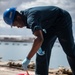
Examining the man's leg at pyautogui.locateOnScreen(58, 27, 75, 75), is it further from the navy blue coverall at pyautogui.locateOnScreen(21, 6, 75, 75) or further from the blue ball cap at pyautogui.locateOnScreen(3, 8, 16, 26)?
the blue ball cap at pyautogui.locateOnScreen(3, 8, 16, 26)

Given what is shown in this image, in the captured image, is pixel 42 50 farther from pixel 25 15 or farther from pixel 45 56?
pixel 25 15

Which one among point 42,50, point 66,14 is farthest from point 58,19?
point 42,50

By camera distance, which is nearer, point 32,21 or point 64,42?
point 32,21

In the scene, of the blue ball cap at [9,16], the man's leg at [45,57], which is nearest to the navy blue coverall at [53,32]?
the man's leg at [45,57]

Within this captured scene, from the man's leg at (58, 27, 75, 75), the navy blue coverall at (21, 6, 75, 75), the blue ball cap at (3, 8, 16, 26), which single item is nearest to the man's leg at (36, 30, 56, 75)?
the navy blue coverall at (21, 6, 75, 75)

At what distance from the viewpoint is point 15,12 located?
5.30 meters

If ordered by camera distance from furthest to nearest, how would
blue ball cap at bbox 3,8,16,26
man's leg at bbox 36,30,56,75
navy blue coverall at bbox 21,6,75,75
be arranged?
man's leg at bbox 36,30,56,75
navy blue coverall at bbox 21,6,75,75
blue ball cap at bbox 3,8,16,26

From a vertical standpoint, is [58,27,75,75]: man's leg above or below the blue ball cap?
below

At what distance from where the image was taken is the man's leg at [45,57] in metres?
5.92

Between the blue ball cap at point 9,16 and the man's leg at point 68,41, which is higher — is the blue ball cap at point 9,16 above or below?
above

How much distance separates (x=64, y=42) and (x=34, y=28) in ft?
3.79

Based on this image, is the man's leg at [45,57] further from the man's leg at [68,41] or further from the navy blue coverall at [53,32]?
the man's leg at [68,41]

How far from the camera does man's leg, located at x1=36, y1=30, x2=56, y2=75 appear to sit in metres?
5.92

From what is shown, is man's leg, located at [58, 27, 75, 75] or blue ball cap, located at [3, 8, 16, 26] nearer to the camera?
blue ball cap, located at [3, 8, 16, 26]
